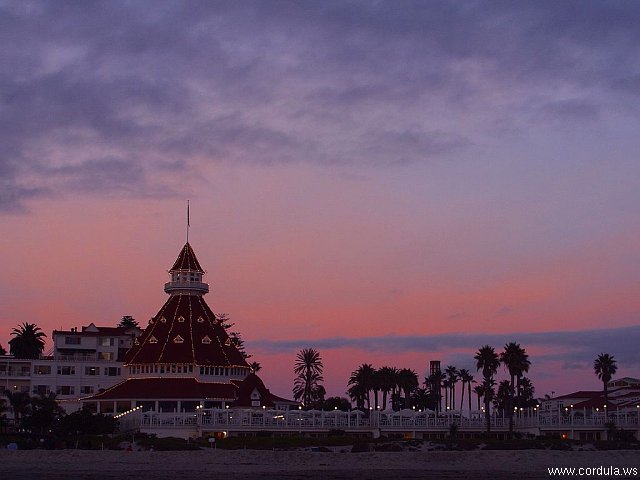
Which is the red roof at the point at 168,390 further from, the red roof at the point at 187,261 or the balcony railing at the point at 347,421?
the red roof at the point at 187,261

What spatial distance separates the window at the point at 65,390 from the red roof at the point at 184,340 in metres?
8.38

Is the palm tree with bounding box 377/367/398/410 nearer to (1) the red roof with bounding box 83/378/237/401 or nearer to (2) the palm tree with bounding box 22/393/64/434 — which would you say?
(1) the red roof with bounding box 83/378/237/401

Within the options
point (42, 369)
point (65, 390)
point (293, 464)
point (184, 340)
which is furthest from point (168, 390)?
point (293, 464)

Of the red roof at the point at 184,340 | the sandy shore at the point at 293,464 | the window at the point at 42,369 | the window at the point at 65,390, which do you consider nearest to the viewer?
the sandy shore at the point at 293,464

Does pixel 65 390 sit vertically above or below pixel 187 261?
A: below

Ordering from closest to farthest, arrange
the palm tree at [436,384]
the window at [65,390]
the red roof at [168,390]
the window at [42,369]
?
1. the red roof at [168,390]
2. the window at [65,390]
3. the window at [42,369]
4. the palm tree at [436,384]

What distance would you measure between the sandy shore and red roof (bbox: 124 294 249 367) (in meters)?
32.4

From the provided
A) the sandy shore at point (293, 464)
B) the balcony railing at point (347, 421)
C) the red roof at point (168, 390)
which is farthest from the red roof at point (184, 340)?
the sandy shore at point (293, 464)

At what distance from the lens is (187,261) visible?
4633 inches

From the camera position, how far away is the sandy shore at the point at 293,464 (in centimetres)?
5994

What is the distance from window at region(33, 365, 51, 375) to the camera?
374ft

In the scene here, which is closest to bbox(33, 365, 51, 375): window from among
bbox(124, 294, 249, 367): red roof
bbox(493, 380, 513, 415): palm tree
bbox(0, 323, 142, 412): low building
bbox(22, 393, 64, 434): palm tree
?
bbox(0, 323, 142, 412): low building

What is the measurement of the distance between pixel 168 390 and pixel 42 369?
69.2ft

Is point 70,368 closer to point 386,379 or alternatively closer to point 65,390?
point 65,390
